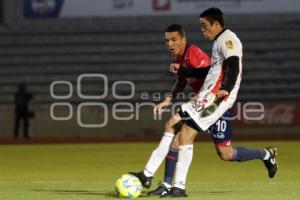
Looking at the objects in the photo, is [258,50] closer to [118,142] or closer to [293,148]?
[118,142]

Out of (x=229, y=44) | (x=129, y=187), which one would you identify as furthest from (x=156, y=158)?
(x=229, y=44)

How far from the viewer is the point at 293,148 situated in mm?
20094

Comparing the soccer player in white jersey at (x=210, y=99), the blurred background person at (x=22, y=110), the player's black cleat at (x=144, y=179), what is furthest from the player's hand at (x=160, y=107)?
the blurred background person at (x=22, y=110)

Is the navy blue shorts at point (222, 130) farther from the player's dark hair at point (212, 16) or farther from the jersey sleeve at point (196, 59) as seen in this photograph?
the player's dark hair at point (212, 16)

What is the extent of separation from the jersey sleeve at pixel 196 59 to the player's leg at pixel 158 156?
660 mm

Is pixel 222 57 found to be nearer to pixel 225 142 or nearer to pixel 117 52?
pixel 225 142

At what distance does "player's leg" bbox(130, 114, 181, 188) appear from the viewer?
10.3m

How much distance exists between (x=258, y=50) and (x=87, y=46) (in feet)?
17.6

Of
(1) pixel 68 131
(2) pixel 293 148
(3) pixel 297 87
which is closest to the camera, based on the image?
(2) pixel 293 148

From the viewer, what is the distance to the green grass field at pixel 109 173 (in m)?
10.8

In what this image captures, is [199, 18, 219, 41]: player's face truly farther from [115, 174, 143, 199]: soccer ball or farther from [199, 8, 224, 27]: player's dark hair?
[115, 174, 143, 199]: soccer ball

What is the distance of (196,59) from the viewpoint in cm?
1070

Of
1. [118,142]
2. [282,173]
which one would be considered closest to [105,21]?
[118,142]

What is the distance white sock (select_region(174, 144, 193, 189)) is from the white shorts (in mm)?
289
